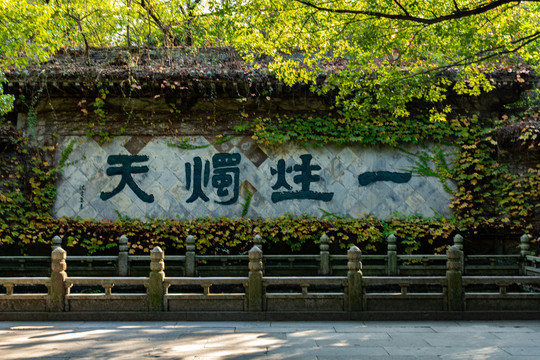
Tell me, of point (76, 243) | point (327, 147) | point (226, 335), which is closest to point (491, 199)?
point (327, 147)

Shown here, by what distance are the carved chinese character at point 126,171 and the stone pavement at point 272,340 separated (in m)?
4.07

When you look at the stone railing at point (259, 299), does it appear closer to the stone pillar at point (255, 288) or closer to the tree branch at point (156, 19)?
the stone pillar at point (255, 288)

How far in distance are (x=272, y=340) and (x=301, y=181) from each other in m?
5.20

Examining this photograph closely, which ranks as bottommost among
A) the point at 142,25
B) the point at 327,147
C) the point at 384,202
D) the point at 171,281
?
the point at 171,281

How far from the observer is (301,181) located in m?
9.84

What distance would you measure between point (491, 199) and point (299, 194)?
403 centimetres

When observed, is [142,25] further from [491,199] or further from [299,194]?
[491,199]

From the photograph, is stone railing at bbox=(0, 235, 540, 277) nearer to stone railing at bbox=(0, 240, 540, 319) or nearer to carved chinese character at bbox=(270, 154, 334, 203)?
carved chinese character at bbox=(270, 154, 334, 203)

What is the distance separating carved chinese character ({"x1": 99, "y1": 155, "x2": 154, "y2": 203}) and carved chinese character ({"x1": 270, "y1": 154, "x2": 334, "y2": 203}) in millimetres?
2708

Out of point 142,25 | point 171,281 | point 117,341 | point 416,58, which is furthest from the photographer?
point 142,25

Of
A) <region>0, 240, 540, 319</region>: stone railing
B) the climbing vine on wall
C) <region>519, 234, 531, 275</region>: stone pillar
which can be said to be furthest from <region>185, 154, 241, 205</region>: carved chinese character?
<region>519, 234, 531, 275</region>: stone pillar

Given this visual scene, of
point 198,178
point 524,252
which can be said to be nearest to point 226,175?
point 198,178

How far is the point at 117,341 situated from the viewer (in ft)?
16.1

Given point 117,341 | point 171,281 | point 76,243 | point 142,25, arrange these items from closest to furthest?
point 117,341
point 171,281
point 76,243
point 142,25
